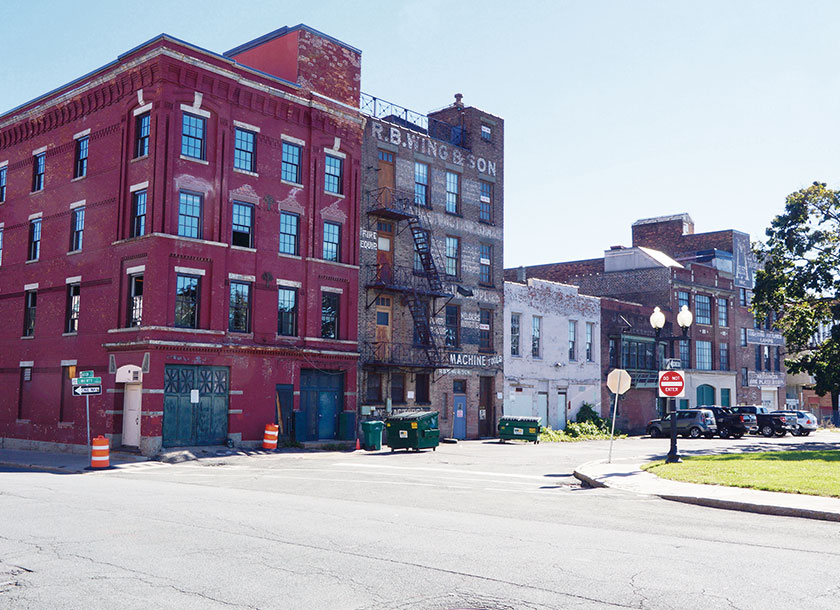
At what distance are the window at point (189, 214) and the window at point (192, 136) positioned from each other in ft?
4.91

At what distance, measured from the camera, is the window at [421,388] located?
36.8 m

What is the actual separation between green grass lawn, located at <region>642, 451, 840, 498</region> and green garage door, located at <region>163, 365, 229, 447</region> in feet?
49.9

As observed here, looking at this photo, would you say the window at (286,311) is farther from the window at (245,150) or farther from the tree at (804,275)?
the tree at (804,275)

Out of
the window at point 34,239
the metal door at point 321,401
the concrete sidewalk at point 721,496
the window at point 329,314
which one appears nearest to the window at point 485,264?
the window at point 329,314

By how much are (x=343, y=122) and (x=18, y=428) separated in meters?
18.6

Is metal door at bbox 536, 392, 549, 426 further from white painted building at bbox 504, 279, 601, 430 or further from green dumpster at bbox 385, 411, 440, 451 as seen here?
green dumpster at bbox 385, 411, 440, 451

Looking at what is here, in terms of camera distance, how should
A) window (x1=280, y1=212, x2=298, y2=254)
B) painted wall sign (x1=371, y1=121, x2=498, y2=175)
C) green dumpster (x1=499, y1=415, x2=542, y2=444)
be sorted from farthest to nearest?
1. green dumpster (x1=499, y1=415, x2=542, y2=444)
2. painted wall sign (x1=371, y1=121, x2=498, y2=175)
3. window (x1=280, y1=212, x2=298, y2=254)

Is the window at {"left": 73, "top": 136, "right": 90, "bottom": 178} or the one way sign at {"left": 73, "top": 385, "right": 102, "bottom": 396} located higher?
the window at {"left": 73, "top": 136, "right": 90, "bottom": 178}

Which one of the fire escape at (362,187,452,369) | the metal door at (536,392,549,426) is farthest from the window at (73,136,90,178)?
the metal door at (536,392,549,426)

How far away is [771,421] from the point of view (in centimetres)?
4666

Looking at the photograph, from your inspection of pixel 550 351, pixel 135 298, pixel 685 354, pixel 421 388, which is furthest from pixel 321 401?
pixel 685 354

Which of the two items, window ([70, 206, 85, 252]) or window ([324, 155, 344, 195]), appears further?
window ([324, 155, 344, 195])

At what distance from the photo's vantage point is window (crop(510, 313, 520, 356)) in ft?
138

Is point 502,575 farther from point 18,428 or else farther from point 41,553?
point 18,428
